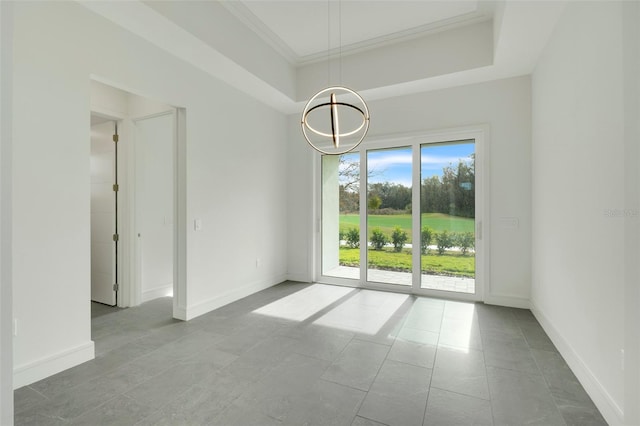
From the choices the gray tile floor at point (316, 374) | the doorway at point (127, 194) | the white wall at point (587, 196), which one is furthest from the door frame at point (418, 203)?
the doorway at point (127, 194)

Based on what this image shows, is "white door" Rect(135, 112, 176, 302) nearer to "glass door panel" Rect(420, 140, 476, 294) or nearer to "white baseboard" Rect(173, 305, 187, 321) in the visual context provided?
"white baseboard" Rect(173, 305, 187, 321)

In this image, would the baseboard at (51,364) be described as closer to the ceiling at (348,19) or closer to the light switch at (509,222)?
the ceiling at (348,19)

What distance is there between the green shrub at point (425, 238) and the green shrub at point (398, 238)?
22 centimetres

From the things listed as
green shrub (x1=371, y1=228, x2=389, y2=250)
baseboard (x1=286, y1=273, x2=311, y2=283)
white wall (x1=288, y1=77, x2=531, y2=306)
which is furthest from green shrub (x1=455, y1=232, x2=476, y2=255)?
baseboard (x1=286, y1=273, x2=311, y2=283)

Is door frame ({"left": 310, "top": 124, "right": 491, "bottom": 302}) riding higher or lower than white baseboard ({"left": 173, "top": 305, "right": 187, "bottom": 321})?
higher

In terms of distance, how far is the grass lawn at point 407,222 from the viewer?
4.17 metres

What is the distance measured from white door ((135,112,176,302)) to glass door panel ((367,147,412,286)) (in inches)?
116

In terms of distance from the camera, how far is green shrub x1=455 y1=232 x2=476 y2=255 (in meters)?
4.12

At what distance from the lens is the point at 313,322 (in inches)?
131

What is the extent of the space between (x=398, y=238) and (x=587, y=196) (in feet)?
8.40

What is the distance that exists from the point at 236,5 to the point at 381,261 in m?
3.80

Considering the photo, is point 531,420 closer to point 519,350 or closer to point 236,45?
point 519,350

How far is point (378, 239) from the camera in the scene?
4.70 m

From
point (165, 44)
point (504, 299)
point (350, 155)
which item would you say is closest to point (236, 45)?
point (165, 44)
